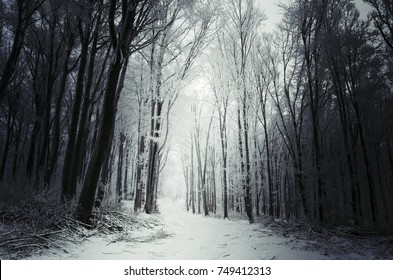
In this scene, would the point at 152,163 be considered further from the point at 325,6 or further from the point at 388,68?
the point at 388,68

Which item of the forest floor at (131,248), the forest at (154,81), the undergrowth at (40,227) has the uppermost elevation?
the forest at (154,81)

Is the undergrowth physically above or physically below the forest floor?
above

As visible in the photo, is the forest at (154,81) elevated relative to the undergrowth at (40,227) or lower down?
elevated

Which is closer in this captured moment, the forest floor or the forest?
the forest floor

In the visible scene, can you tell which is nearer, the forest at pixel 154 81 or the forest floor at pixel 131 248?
the forest floor at pixel 131 248

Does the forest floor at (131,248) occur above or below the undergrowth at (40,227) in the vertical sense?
below

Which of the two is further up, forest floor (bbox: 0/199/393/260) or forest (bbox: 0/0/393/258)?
forest (bbox: 0/0/393/258)

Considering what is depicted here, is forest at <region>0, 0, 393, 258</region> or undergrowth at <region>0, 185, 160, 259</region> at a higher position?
forest at <region>0, 0, 393, 258</region>

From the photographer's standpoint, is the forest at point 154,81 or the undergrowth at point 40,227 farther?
the forest at point 154,81

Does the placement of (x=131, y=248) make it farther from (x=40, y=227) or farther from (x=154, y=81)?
(x=154, y=81)

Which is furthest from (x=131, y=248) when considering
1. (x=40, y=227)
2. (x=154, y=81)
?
(x=154, y=81)

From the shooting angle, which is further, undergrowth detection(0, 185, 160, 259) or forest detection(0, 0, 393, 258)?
forest detection(0, 0, 393, 258)

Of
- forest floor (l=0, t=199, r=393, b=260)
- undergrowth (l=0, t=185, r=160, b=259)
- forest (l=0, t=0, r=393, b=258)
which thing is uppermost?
forest (l=0, t=0, r=393, b=258)
